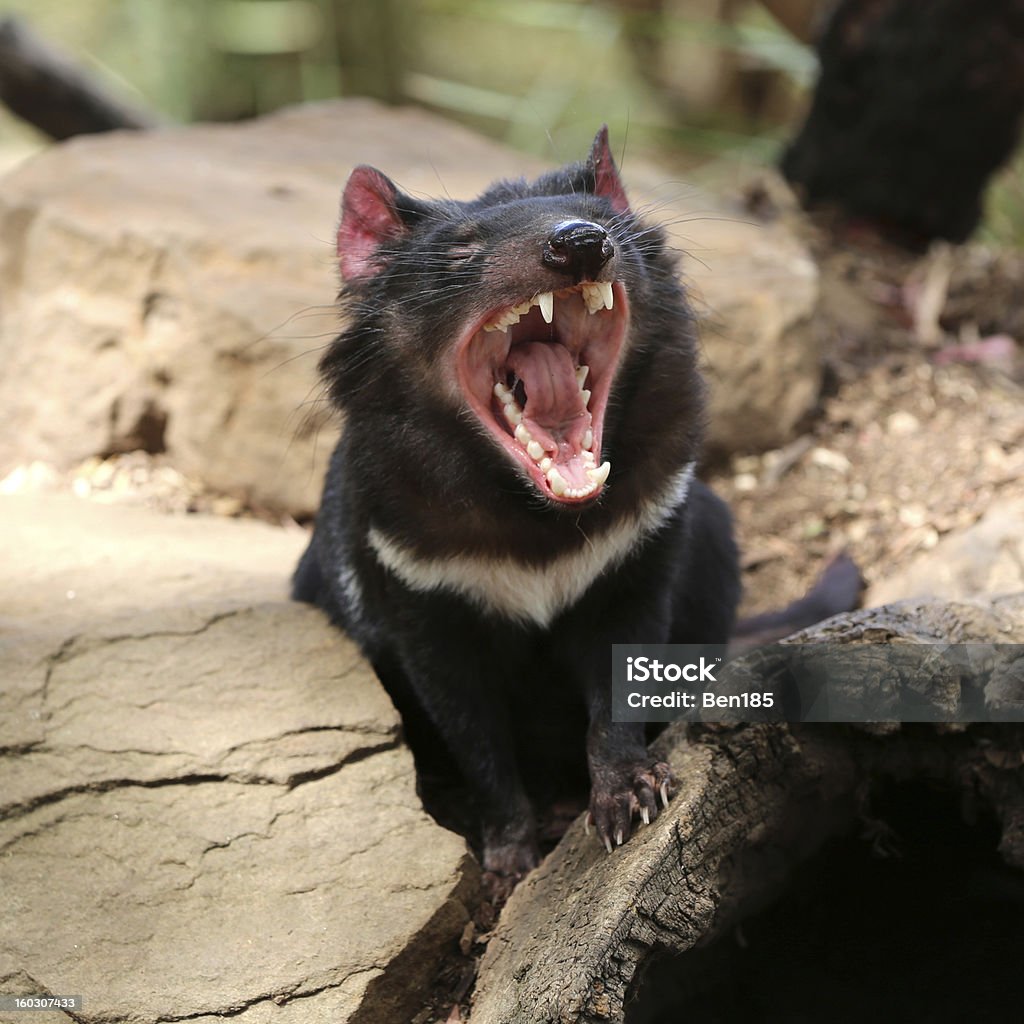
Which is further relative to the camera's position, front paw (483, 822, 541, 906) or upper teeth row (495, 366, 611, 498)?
front paw (483, 822, 541, 906)

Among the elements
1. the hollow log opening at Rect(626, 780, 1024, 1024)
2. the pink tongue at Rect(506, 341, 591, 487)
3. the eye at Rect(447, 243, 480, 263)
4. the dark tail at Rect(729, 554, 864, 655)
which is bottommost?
the hollow log opening at Rect(626, 780, 1024, 1024)

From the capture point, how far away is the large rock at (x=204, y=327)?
186 inches

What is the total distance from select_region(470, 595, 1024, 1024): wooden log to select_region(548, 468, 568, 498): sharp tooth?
589mm

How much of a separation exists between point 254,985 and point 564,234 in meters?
1.59

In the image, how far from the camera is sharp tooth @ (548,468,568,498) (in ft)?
8.57

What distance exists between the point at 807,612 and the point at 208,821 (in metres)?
1.92

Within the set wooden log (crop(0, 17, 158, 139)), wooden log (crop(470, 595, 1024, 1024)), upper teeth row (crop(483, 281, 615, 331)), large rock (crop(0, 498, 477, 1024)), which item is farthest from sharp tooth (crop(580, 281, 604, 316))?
wooden log (crop(0, 17, 158, 139))

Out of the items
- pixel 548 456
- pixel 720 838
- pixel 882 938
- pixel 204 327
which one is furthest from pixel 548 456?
pixel 204 327

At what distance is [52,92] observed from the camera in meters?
7.25

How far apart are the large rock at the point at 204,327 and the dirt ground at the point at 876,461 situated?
12 cm

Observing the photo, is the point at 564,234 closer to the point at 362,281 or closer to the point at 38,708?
the point at 362,281

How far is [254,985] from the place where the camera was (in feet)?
7.65

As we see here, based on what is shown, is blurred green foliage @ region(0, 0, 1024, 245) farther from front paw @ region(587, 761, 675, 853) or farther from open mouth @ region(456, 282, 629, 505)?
front paw @ region(587, 761, 675, 853)

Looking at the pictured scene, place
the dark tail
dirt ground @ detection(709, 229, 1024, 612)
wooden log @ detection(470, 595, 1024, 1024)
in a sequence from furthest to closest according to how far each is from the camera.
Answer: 1. dirt ground @ detection(709, 229, 1024, 612)
2. the dark tail
3. wooden log @ detection(470, 595, 1024, 1024)
